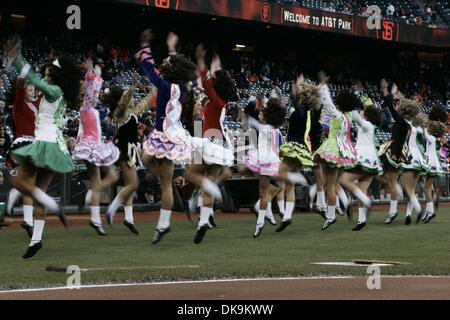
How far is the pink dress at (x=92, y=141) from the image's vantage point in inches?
570

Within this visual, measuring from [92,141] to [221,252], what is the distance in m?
3.40

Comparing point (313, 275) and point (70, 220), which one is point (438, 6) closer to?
point (70, 220)

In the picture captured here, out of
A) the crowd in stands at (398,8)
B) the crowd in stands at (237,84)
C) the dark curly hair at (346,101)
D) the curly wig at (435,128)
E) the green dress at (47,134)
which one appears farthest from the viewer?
the crowd in stands at (398,8)

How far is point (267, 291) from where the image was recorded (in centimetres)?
841

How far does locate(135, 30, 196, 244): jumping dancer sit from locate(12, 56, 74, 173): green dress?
1.35m

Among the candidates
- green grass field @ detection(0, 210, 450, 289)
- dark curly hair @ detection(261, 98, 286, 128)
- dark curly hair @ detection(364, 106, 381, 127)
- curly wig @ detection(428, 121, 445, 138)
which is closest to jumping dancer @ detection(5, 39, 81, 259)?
green grass field @ detection(0, 210, 450, 289)

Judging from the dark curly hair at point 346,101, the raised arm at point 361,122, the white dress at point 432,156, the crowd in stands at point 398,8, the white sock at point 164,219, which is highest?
the crowd in stands at point 398,8

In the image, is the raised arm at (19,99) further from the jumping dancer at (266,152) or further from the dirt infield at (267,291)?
the dirt infield at (267,291)

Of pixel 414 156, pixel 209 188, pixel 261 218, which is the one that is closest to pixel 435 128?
pixel 414 156

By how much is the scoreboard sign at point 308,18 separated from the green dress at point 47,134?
Result: 66.3 ft

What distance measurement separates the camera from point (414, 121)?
1889 cm

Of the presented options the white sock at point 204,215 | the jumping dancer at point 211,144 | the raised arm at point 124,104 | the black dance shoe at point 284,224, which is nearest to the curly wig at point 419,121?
the black dance shoe at point 284,224

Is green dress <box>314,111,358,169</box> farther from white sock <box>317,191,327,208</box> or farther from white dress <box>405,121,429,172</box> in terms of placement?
white dress <box>405,121,429,172</box>
